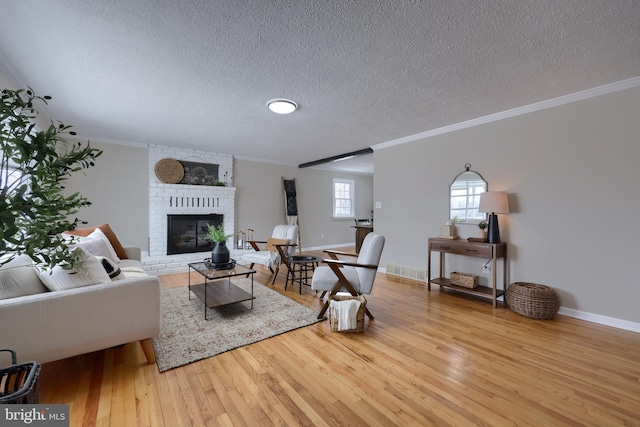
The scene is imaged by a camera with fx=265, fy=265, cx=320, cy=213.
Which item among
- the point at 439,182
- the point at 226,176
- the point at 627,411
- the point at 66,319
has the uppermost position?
the point at 226,176

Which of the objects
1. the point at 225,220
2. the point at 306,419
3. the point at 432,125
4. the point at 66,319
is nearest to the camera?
the point at 306,419

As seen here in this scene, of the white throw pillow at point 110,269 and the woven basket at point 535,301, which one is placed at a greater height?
the white throw pillow at point 110,269

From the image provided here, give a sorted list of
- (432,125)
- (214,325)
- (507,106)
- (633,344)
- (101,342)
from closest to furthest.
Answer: (101,342) < (633,344) < (214,325) < (507,106) < (432,125)

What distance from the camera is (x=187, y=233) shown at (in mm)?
5316

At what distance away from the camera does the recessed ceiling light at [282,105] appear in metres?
2.90

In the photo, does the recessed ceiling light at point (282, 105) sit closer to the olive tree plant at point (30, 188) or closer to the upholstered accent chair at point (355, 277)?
the upholstered accent chair at point (355, 277)

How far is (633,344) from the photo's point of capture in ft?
7.56

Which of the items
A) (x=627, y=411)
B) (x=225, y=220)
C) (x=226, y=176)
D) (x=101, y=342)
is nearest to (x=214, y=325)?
(x=101, y=342)

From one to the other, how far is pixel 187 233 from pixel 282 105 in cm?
364

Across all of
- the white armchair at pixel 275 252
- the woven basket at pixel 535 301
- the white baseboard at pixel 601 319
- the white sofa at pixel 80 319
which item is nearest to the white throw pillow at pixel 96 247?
the white sofa at pixel 80 319

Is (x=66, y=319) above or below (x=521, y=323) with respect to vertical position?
above

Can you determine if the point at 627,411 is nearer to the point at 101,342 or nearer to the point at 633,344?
the point at 633,344

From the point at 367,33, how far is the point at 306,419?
2471mm

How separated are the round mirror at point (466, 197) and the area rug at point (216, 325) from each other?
97.3 inches
